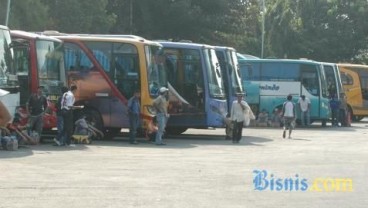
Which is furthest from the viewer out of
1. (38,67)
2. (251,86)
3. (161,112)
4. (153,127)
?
(251,86)

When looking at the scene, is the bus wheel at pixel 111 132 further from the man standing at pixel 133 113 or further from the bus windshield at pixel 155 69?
the bus windshield at pixel 155 69

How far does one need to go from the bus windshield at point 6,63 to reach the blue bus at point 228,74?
872 centimetres

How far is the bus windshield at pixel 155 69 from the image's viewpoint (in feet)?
75.7

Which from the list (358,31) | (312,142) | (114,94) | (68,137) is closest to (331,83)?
(312,142)

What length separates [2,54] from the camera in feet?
64.6

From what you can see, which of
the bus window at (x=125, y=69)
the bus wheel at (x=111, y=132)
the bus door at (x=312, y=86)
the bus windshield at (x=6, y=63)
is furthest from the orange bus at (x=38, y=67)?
the bus door at (x=312, y=86)

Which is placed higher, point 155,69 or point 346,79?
point 155,69

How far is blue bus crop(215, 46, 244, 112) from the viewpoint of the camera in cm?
2648

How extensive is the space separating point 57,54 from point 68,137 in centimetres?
307

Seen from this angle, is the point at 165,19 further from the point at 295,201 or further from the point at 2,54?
the point at 295,201

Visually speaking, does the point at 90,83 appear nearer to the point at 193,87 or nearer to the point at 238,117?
the point at 193,87
